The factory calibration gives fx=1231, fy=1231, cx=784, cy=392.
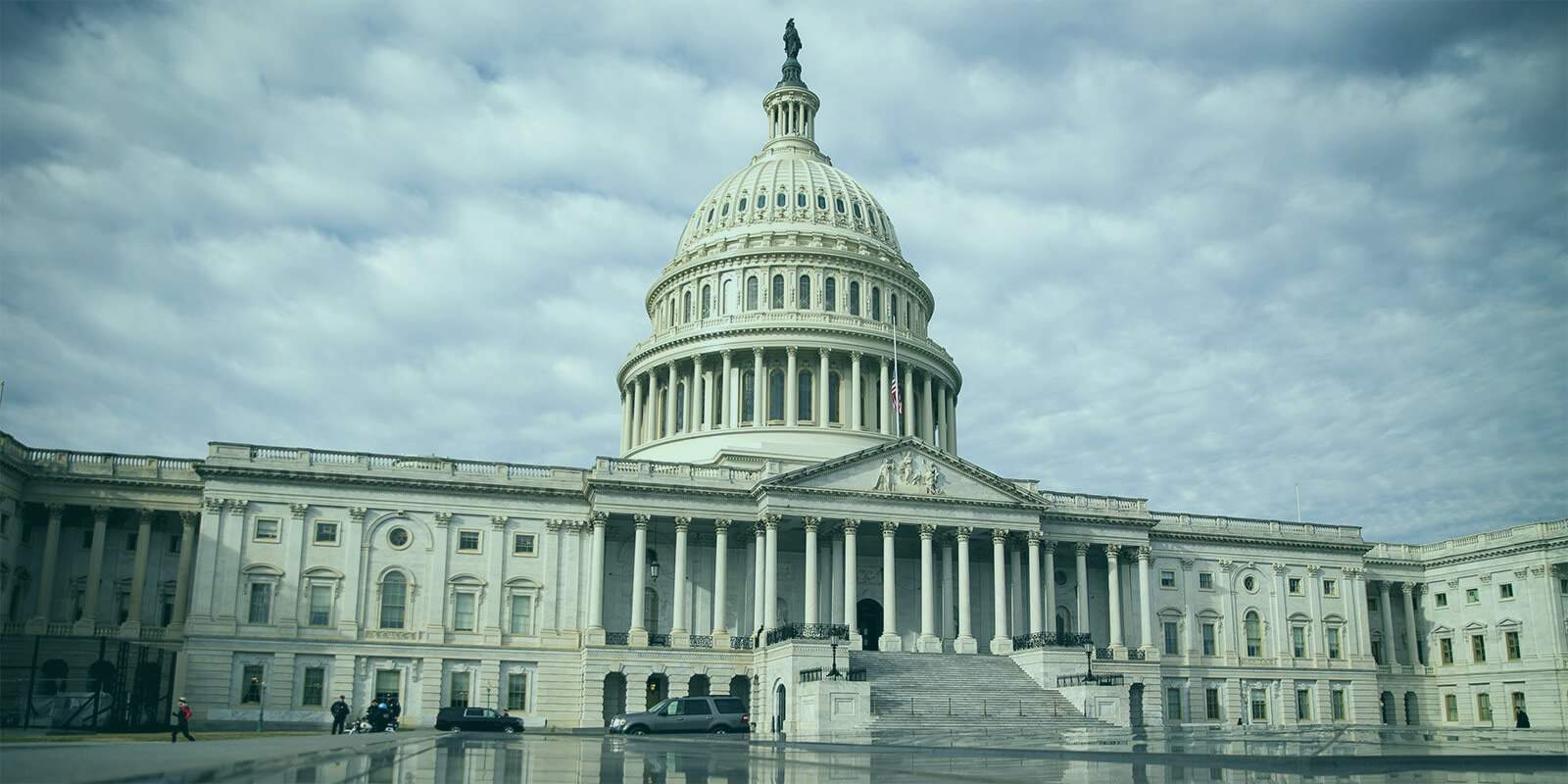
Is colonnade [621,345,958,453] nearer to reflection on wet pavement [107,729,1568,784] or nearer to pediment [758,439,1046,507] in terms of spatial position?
pediment [758,439,1046,507]

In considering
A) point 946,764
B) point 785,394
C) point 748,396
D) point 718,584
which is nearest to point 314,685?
point 718,584

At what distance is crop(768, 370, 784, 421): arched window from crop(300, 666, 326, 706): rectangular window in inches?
1251

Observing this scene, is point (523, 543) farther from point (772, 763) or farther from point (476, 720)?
point (772, 763)

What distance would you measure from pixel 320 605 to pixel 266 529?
4670 millimetres

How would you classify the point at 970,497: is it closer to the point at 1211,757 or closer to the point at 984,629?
the point at 984,629

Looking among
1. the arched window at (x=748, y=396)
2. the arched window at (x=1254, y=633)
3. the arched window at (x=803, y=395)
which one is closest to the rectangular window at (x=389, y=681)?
the arched window at (x=748, y=396)

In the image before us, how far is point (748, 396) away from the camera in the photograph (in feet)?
268

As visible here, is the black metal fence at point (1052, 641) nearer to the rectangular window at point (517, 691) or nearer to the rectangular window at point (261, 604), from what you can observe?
the rectangular window at point (517, 691)

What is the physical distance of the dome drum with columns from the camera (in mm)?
80125

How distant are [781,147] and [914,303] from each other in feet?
57.3

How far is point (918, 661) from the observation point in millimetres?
59094

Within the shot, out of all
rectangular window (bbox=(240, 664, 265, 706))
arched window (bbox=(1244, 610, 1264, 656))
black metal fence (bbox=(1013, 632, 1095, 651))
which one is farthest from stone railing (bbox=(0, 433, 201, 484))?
arched window (bbox=(1244, 610, 1264, 656))

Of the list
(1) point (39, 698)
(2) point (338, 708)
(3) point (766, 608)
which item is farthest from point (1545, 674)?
(1) point (39, 698)

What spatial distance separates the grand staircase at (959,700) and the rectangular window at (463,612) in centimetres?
2014
